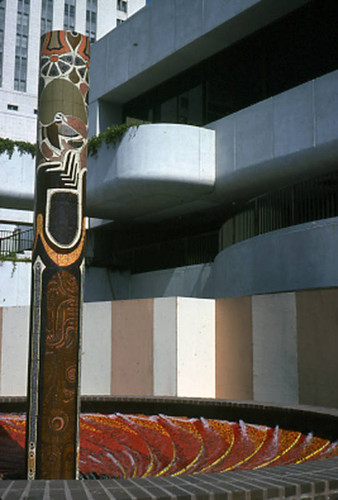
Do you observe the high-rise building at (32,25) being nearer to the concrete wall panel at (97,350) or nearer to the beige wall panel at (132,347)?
the concrete wall panel at (97,350)

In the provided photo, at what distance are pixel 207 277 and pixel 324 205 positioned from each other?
7779 millimetres

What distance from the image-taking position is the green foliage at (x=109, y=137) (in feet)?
65.9

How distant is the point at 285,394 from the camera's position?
35.4ft

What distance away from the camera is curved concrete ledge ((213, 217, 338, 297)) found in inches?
510

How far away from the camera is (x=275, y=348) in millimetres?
11125

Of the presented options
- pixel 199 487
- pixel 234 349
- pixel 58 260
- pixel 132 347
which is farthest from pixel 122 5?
pixel 199 487

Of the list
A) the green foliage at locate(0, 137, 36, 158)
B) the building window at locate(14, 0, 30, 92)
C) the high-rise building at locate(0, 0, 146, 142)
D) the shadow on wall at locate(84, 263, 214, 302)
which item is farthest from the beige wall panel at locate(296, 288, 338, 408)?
the building window at locate(14, 0, 30, 92)

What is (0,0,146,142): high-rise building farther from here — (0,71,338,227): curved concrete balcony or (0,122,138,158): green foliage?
(0,71,338,227): curved concrete balcony

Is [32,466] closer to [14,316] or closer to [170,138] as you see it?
[14,316]

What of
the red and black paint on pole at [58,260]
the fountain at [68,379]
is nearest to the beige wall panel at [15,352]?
the fountain at [68,379]

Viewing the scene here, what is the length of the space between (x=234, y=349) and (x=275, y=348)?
112 cm

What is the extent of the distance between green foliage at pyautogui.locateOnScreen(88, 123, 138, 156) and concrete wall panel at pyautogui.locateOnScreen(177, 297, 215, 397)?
9.35 m

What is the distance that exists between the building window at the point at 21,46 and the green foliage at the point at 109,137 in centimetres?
4622

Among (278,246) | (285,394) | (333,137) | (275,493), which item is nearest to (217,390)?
(285,394)
